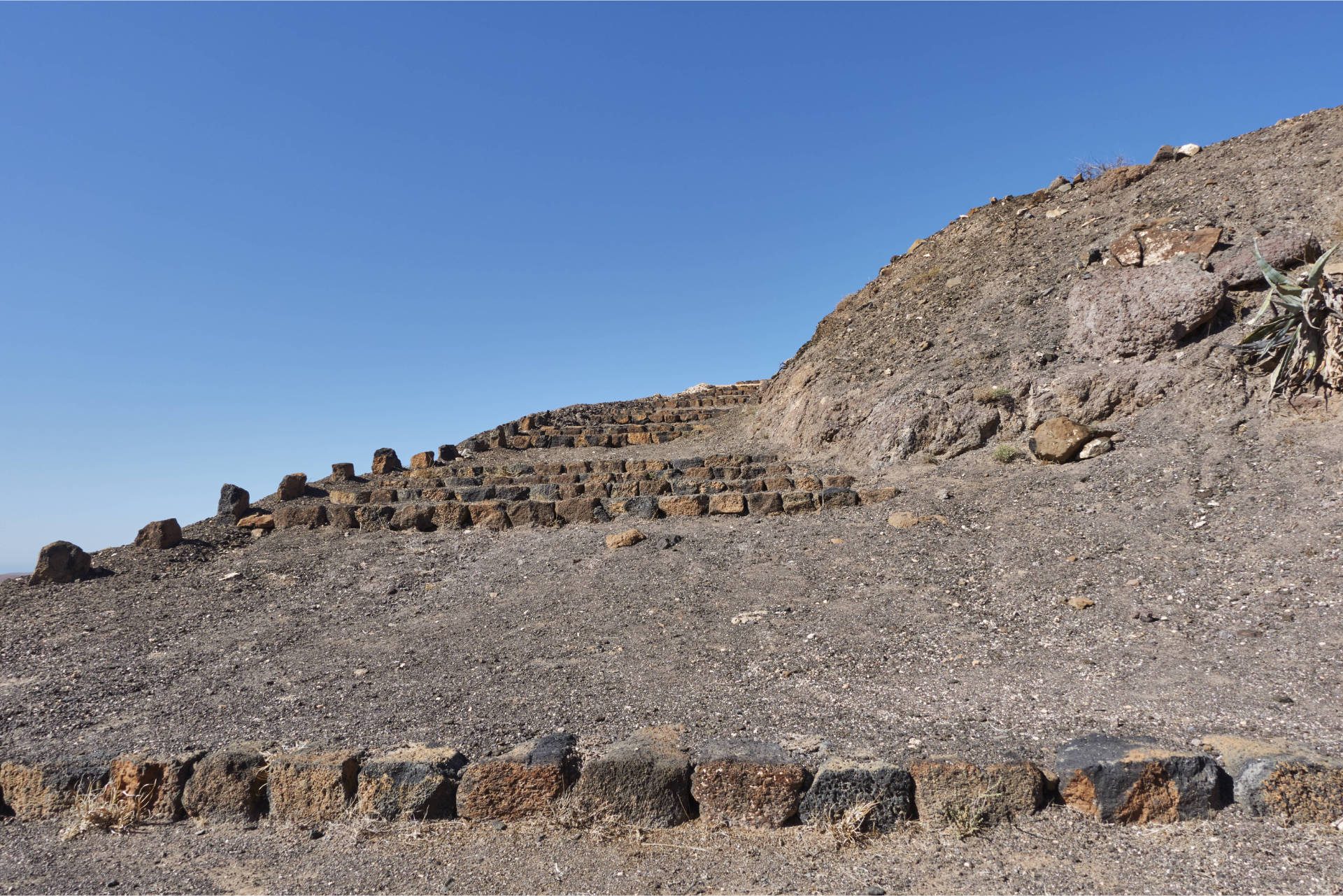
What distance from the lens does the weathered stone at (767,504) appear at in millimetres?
8133

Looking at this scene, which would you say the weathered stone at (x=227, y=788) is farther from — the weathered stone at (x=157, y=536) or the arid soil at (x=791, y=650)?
the weathered stone at (x=157, y=536)

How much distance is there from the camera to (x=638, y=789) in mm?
3430

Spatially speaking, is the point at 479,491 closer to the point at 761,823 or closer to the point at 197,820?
the point at 197,820

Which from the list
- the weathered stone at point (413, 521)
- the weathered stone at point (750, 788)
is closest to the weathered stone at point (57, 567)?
the weathered stone at point (413, 521)

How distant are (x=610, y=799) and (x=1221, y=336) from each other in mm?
7710

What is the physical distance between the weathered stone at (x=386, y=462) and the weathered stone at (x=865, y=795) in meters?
10.3

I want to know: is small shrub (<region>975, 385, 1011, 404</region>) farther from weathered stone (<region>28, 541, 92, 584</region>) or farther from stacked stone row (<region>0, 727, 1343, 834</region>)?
weathered stone (<region>28, 541, 92, 584</region>)

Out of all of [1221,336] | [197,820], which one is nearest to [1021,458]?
[1221,336]

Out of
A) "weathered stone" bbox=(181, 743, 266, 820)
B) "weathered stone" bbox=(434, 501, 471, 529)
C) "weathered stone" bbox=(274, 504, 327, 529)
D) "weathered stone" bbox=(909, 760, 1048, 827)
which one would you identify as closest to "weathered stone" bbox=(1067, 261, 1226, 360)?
"weathered stone" bbox=(909, 760, 1048, 827)

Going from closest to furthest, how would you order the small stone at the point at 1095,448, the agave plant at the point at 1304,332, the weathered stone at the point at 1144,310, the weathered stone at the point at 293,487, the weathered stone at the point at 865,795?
1. the weathered stone at the point at 865,795
2. the agave plant at the point at 1304,332
3. the small stone at the point at 1095,448
4. the weathered stone at the point at 1144,310
5. the weathered stone at the point at 293,487

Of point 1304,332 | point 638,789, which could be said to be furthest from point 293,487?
point 1304,332

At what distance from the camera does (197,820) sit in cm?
378

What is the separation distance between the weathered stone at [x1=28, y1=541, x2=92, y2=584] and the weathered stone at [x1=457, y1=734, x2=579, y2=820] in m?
6.73

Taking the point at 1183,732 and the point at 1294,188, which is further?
the point at 1294,188
